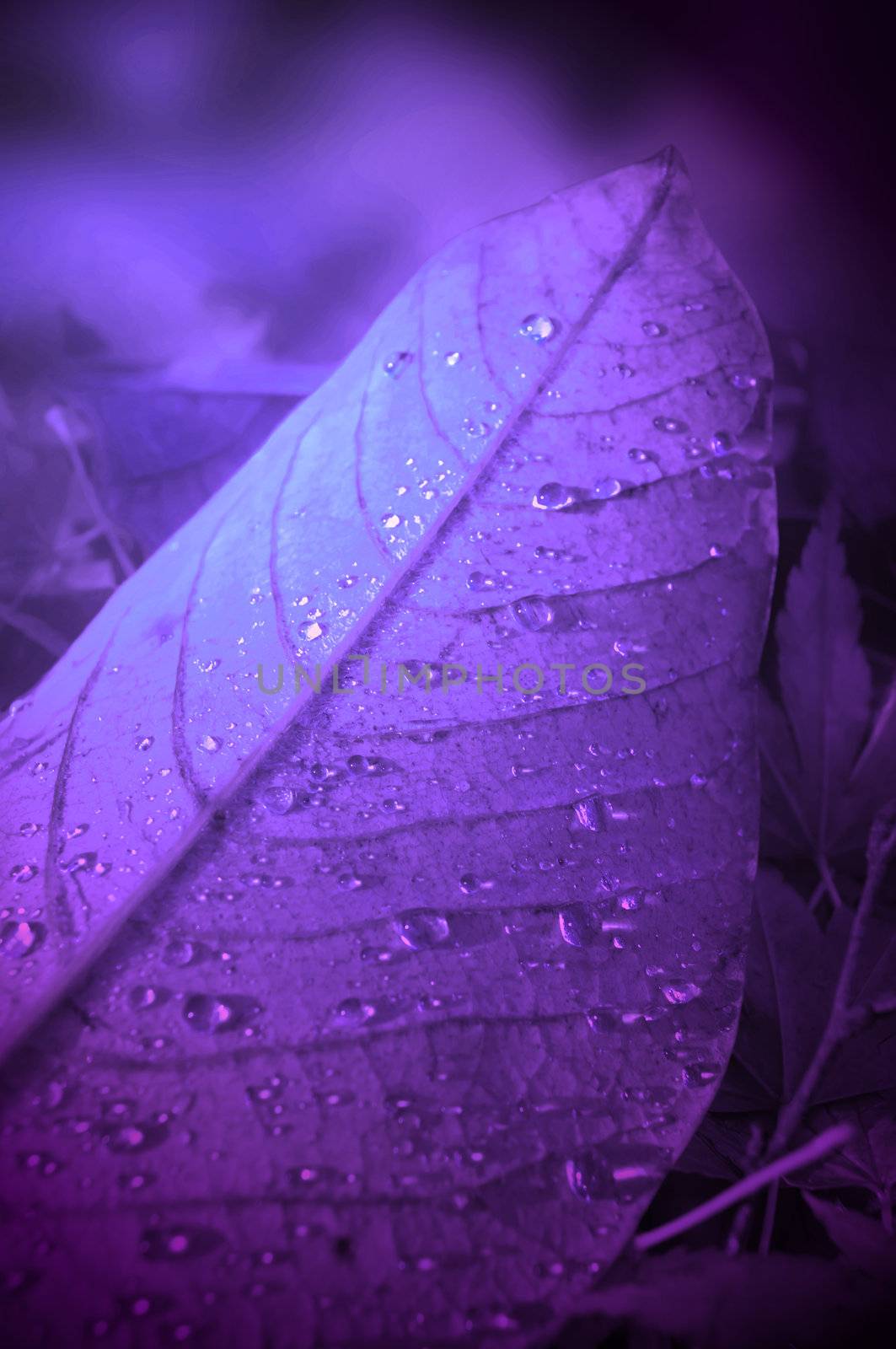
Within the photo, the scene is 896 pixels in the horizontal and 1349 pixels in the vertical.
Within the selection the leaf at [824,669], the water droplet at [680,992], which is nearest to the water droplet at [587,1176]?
the water droplet at [680,992]

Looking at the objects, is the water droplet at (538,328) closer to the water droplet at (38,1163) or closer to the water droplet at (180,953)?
the water droplet at (180,953)

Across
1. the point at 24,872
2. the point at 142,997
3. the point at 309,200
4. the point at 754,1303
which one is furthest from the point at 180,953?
the point at 309,200

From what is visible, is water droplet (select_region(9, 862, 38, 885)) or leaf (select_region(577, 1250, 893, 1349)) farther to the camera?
water droplet (select_region(9, 862, 38, 885))

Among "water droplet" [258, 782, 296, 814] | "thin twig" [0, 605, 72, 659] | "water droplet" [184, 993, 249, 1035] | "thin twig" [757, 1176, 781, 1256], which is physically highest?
"thin twig" [0, 605, 72, 659]

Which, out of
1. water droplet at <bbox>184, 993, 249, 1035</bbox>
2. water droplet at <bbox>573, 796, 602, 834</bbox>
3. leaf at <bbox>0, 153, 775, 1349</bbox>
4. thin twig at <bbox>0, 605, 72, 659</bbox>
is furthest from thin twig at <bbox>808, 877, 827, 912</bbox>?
thin twig at <bbox>0, 605, 72, 659</bbox>

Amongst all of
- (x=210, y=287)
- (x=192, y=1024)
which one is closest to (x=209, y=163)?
(x=210, y=287)

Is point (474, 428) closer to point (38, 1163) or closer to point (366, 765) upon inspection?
point (366, 765)

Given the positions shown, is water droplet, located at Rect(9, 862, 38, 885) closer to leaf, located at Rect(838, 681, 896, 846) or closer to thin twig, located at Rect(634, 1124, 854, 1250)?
thin twig, located at Rect(634, 1124, 854, 1250)
